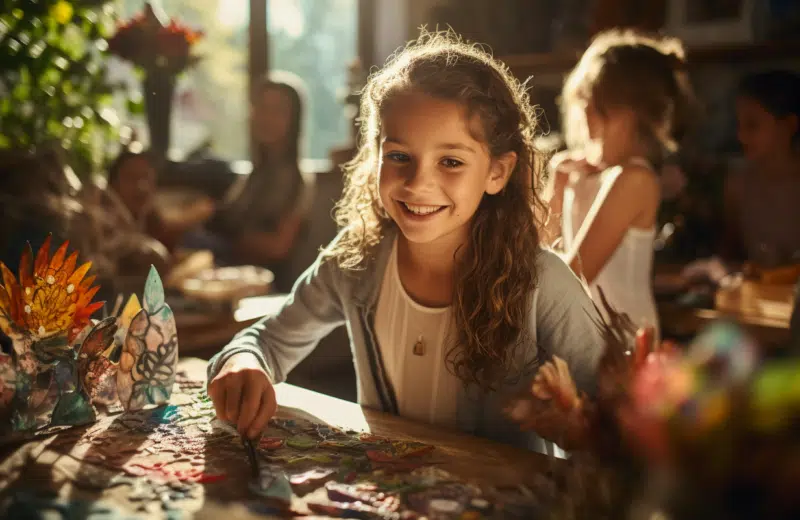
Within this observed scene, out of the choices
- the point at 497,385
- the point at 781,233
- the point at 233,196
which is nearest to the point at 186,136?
the point at 233,196

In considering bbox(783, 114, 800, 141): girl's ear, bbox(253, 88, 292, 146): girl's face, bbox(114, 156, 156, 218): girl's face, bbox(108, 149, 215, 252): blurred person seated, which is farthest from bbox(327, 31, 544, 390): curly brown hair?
bbox(253, 88, 292, 146): girl's face

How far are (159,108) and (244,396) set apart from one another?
2.89 m

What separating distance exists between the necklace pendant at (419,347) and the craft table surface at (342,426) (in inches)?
6.9

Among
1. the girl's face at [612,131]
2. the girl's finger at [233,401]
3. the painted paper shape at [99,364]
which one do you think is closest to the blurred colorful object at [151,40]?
the girl's face at [612,131]

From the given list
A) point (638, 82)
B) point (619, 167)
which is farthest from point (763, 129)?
point (619, 167)

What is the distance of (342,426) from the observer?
1.08 metres

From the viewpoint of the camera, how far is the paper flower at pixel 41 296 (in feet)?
3.45

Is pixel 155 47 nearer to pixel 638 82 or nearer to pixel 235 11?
pixel 235 11

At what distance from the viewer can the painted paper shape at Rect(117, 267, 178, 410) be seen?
3.71 ft

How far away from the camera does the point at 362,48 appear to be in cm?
494

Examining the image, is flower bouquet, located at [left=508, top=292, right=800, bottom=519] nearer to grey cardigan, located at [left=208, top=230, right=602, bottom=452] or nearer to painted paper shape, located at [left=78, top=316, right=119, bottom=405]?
grey cardigan, located at [left=208, top=230, right=602, bottom=452]

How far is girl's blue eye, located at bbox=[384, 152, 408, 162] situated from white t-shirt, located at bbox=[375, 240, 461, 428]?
20cm

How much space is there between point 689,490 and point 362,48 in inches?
184

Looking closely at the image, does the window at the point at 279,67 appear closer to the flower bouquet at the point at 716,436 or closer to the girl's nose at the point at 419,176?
the girl's nose at the point at 419,176
